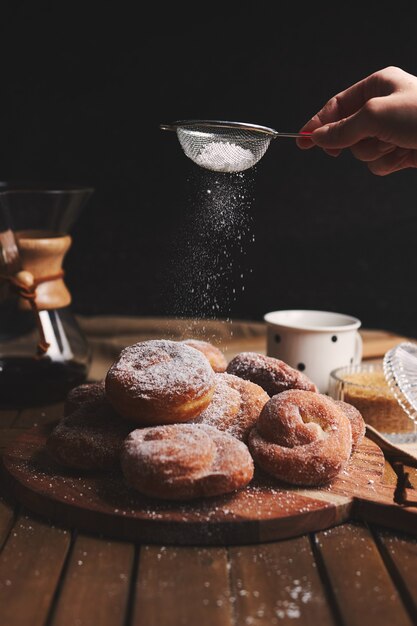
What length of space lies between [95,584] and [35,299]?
2.62ft

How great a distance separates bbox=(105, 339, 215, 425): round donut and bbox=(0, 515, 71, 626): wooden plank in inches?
8.0

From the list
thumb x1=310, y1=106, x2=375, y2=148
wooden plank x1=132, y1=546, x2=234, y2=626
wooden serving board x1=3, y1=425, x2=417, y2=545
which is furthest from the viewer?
thumb x1=310, y1=106, x2=375, y2=148

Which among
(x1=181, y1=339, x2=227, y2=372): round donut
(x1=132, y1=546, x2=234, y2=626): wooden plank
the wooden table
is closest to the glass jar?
(x1=181, y1=339, x2=227, y2=372): round donut

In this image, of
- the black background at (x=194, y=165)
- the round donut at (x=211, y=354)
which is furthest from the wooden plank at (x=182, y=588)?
the black background at (x=194, y=165)

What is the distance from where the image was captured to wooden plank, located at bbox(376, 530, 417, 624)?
88 cm

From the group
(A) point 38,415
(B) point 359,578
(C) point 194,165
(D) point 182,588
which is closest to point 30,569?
(D) point 182,588

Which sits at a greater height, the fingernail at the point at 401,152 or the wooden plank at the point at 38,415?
the fingernail at the point at 401,152

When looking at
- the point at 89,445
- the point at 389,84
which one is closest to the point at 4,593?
the point at 89,445

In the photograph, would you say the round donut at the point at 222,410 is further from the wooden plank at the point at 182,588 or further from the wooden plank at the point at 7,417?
the wooden plank at the point at 7,417

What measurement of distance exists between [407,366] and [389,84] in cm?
50

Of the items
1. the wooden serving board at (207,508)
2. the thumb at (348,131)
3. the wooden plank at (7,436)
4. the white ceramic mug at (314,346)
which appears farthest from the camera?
the white ceramic mug at (314,346)

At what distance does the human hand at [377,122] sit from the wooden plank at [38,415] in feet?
2.43

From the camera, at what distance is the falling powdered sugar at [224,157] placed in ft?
4.63

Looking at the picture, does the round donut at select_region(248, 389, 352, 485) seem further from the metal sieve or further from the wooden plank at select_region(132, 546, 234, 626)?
the metal sieve
